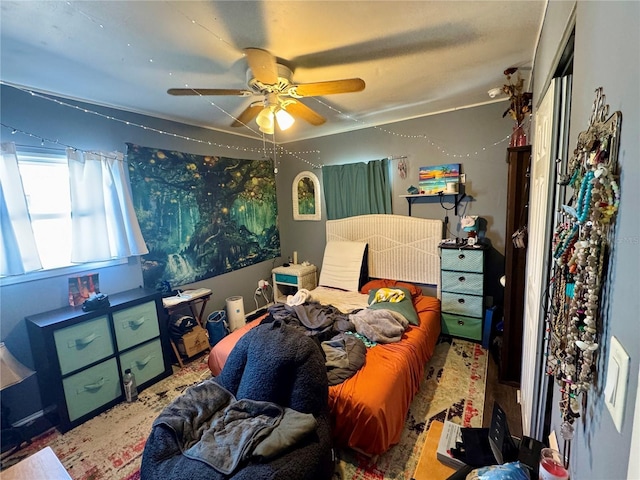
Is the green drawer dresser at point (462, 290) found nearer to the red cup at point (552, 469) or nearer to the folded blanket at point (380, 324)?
the folded blanket at point (380, 324)

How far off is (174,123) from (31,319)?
2177 mm

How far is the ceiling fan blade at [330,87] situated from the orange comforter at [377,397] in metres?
1.83

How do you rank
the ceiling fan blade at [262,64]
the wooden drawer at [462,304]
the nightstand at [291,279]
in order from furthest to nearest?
the nightstand at [291,279], the wooden drawer at [462,304], the ceiling fan blade at [262,64]

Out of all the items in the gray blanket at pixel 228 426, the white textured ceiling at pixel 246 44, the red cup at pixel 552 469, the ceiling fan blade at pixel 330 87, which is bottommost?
the gray blanket at pixel 228 426

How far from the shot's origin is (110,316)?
2.29m

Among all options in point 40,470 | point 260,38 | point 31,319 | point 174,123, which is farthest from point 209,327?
point 260,38

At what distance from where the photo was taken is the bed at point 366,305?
166 centimetres

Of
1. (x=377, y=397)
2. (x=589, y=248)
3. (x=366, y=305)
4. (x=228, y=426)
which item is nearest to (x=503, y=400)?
(x=377, y=397)

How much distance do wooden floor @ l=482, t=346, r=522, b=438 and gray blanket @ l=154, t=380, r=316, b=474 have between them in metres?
1.43

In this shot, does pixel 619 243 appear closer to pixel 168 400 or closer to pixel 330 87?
pixel 330 87

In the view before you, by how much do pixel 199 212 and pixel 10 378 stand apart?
2.01 m

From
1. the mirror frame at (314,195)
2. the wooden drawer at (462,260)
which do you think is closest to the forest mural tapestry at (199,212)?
the mirror frame at (314,195)

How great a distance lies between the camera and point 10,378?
1.88m

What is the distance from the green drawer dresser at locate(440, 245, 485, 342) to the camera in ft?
9.12
